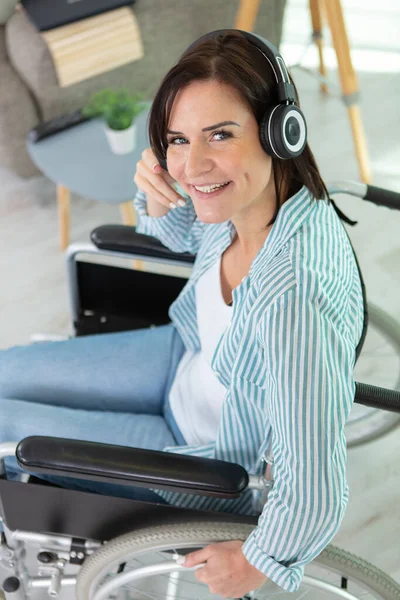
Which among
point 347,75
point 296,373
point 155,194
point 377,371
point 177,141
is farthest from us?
point 347,75

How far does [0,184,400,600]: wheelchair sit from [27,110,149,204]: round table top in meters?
0.55

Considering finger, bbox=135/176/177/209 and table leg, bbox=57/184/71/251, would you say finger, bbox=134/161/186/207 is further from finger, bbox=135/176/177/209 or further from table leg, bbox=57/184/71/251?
table leg, bbox=57/184/71/251

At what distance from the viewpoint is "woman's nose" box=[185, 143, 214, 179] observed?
974 mm

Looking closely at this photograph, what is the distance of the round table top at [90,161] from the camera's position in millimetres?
2000

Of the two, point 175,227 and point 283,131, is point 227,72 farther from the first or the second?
point 175,227

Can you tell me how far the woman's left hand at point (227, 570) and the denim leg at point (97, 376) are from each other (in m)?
0.41

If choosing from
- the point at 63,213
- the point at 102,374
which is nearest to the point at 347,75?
the point at 63,213

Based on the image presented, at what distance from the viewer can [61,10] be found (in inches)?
93.0

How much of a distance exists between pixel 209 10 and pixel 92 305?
4.88ft

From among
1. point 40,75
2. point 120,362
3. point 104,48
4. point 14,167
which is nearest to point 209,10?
point 104,48

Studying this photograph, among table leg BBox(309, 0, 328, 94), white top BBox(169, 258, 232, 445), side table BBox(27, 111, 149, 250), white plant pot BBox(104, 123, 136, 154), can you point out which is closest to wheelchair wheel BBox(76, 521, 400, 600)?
white top BBox(169, 258, 232, 445)

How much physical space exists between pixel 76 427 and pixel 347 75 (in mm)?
1657

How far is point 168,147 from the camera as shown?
105 cm

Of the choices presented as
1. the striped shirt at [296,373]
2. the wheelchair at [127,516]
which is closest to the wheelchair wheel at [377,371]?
the wheelchair at [127,516]
